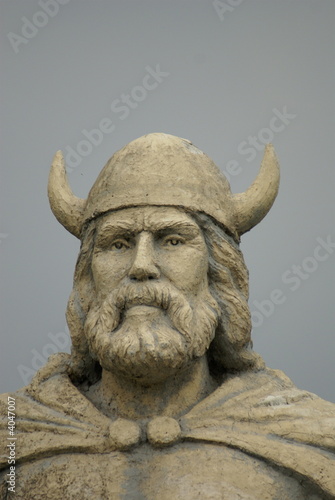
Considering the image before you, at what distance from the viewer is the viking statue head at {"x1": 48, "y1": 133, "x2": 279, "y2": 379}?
4.52 metres

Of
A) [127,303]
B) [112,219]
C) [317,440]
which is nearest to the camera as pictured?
[317,440]

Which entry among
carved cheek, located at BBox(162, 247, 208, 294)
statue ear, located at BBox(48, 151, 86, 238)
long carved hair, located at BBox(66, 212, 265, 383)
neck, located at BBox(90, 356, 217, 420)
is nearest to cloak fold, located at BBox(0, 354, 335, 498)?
neck, located at BBox(90, 356, 217, 420)

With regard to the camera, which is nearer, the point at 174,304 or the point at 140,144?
the point at 174,304

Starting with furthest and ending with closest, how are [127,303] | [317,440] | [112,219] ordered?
1. [112,219]
2. [127,303]
3. [317,440]

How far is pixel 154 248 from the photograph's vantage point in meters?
4.39

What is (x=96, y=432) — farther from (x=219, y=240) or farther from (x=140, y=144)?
(x=140, y=144)

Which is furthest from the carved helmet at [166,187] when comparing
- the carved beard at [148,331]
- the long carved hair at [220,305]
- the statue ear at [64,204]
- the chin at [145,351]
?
the chin at [145,351]

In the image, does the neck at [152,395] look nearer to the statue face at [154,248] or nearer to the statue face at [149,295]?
the statue face at [149,295]

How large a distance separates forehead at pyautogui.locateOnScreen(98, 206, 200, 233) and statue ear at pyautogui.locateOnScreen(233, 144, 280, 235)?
43cm

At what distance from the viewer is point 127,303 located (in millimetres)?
4191

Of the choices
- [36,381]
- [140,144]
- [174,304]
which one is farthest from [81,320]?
[140,144]

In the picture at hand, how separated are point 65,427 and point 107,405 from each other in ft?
1.22

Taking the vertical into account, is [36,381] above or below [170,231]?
below

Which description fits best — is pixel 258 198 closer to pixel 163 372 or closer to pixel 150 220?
pixel 150 220
